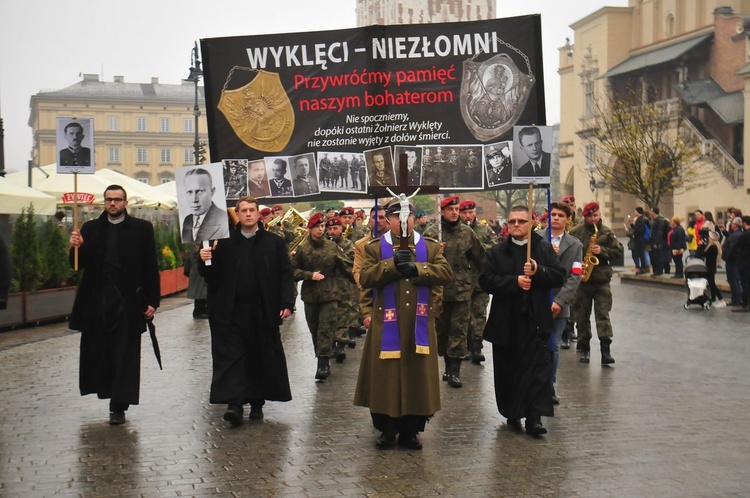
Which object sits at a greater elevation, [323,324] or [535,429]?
[323,324]

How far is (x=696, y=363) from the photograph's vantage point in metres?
11.8

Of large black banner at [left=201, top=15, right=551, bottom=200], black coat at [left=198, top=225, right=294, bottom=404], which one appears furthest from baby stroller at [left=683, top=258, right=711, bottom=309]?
black coat at [left=198, top=225, right=294, bottom=404]

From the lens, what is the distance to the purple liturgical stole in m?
7.26

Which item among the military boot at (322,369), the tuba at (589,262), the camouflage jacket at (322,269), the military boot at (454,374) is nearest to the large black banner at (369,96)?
the camouflage jacket at (322,269)

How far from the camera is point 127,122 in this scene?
104 m

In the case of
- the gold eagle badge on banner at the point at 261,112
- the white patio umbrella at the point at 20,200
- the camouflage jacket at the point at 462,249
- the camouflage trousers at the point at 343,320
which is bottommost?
the camouflage trousers at the point at 343,320

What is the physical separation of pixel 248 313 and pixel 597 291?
17.3 feet

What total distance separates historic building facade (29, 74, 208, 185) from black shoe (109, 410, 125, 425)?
94.2 m

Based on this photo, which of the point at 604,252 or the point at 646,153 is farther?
the point at 646,153

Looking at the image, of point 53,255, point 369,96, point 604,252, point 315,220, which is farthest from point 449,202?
point 53,255

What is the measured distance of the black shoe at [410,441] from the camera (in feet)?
23.7

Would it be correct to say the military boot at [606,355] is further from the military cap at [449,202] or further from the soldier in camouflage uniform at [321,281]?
the soldier in camouflage uniform at [321,281]

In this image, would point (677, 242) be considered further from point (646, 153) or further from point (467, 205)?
point (467, 205)

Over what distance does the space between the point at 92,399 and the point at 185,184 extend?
9.43 ft
